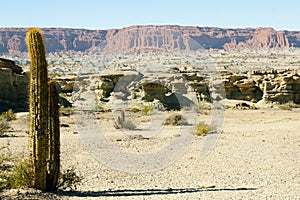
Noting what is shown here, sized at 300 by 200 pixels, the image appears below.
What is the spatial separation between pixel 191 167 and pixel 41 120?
17.6ft

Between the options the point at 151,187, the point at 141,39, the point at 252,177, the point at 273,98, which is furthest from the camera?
the point at 141,39

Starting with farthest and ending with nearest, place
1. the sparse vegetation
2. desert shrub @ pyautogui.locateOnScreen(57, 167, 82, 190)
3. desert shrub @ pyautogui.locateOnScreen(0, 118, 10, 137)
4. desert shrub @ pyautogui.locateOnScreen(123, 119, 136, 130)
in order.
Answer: the sparse vegetation < desert shrub @ pyautogui.locateOnScreen(123, 119, 136, 130) < desert shrub @ pyautogui.locateOnScreen(0, 118, 10, 137) < desert shrub @ pyautogui.locateOnScreen(57, 167, 82, 190)

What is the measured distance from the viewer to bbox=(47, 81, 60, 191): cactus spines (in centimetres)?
905

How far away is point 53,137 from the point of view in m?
9.10

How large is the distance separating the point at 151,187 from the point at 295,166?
4822 mm

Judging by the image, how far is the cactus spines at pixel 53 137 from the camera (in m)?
9.05

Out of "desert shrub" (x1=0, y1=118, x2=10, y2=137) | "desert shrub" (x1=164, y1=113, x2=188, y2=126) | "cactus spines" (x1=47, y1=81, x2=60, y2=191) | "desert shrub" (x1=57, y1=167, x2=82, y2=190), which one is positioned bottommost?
"desert shrub" (x1=164, y1=113, x2=188, y2=126)

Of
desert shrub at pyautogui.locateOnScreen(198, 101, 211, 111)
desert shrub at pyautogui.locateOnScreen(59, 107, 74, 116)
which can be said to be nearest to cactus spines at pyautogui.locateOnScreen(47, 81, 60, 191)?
desert shrub at pyautogui.locateOnScreen(59, 107, 74, 116)

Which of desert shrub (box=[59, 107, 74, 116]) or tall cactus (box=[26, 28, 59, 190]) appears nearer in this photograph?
tall cactus (box=[26, 28, 59, 190])

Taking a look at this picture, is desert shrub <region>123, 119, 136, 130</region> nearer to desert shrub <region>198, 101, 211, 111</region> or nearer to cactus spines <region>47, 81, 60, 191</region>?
desert shrub <region>198, 101, 211, 111</region>

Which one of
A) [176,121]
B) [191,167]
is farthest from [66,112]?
[191,167]

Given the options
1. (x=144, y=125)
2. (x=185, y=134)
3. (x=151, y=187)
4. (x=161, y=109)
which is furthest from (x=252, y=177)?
(x=161, y=109)

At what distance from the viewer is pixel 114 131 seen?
21594 mm

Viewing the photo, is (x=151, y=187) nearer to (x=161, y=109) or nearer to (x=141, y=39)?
(x=161, y=109)
